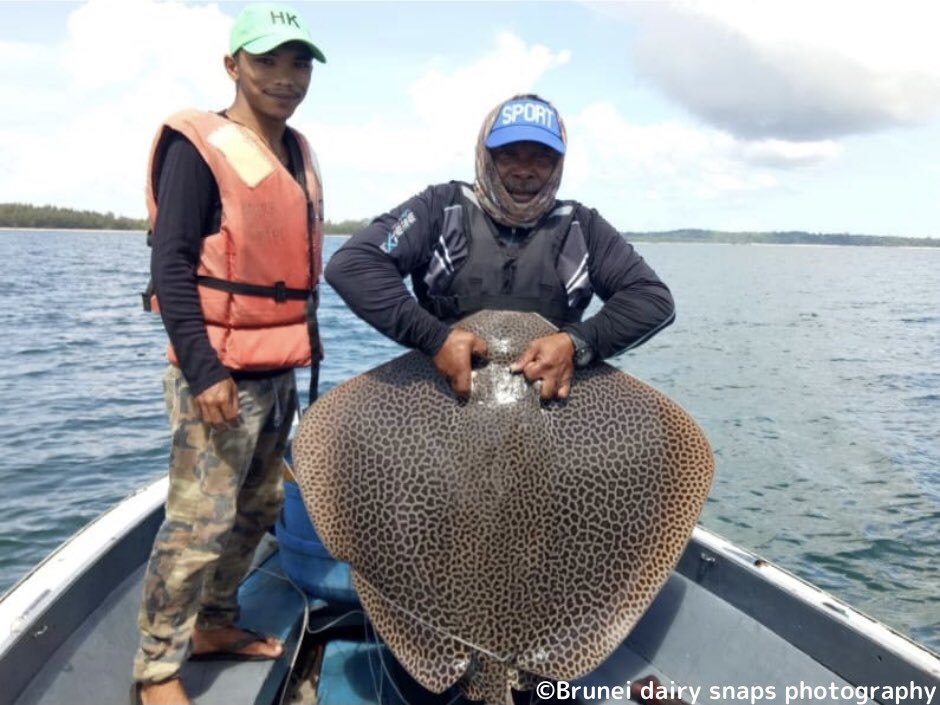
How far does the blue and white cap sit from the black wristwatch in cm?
→ 83

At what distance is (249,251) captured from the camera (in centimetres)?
318

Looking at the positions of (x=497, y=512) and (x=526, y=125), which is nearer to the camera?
(x=497, y=512)

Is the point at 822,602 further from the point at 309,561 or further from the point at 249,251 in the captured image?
the point at 249,251

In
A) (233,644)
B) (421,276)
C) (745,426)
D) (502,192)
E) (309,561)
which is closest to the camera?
(502,192)

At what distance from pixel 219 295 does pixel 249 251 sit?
220 mm

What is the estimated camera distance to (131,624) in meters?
3.71

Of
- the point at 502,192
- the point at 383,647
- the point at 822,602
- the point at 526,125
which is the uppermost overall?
the point at 526,125

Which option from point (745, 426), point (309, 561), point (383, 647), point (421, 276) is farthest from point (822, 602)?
point (745, 426)

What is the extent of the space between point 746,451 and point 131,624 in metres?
10.9

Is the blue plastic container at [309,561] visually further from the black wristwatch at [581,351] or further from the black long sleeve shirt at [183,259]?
the black wristwatch at [581,351]

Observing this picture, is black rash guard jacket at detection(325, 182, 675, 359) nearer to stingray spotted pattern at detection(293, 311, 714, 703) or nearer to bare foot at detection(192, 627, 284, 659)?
stingray spotted pattern at detection(293, 311, 714, 703)

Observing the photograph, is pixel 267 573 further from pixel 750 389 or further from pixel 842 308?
pixel 842 308

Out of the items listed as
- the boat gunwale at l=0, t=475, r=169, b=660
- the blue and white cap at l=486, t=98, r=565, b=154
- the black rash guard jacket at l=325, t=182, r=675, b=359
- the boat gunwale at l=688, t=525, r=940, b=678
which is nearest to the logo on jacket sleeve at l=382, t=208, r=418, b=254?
the black rash guard jacket at l=325, t=182, r=675, b=359

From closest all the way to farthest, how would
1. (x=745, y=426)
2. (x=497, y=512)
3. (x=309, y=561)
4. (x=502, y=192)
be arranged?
(x=497, y=512) → (x=502, y=192) → (x=309, y=561) → (x=745, y=426)
